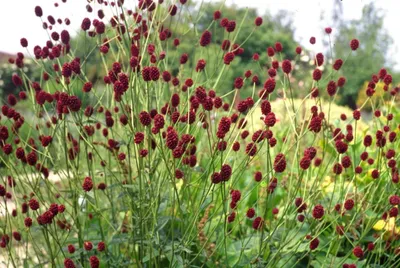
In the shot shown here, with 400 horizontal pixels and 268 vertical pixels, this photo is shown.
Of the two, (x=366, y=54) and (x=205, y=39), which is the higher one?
(x=205, y=39)

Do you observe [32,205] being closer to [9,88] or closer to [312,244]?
[312,244]

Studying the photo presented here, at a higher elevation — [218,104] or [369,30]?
[218,104]

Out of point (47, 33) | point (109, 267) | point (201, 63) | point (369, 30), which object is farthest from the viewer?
point (369, 30)

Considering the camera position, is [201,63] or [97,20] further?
[97,20]

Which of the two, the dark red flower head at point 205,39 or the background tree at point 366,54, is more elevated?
the dark red flower head at point 205,39

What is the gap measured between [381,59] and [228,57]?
23722 mm

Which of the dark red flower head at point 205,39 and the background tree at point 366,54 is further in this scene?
the background tree at point 366,54

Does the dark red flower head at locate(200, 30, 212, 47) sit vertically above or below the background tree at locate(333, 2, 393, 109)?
above

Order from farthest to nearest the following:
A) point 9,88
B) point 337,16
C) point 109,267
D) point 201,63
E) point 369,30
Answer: point 369,30
point 337,16
point 9,88
point 109,267
point 201,63

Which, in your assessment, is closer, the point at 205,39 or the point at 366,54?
the point at 205,39

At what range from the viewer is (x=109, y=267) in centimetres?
209

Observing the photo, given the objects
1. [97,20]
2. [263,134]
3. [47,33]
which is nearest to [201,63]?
[263,134]

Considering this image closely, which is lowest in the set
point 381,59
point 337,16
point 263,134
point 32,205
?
point 381,59

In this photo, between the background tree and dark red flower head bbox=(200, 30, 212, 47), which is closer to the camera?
dark red flower head bbox=(200, 30, 212, 47)
